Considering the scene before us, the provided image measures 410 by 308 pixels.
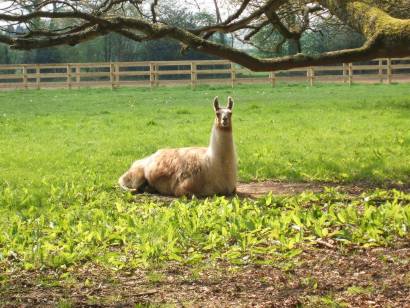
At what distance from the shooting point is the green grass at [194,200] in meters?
6.54

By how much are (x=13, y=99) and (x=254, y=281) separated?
2633cm

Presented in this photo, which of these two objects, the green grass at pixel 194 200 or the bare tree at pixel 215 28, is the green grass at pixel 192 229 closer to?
the green grass at pixel 194 200

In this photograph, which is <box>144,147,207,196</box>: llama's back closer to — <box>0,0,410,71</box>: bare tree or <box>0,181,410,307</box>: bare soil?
<box>0,0,410,71</box>: bare tree

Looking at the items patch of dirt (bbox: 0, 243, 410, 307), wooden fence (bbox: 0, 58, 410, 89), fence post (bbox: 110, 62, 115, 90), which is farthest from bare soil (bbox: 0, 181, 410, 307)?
fence post (bbox: 110, 62, 115, 90)

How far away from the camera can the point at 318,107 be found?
22.4 meters

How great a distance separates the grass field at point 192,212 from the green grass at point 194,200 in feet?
0.08

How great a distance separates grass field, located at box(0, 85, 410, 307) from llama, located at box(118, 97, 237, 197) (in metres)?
0.43

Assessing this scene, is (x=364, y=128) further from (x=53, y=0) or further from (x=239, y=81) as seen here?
(x=239, y=81)

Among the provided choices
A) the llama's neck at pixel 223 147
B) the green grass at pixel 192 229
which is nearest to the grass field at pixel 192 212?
the green grass at pixel 192 229

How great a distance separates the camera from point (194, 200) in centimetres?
912

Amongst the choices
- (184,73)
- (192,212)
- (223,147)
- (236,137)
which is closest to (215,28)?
(223,147)

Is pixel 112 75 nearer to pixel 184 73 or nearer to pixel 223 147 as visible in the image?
pixel 184 73

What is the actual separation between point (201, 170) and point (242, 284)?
4389 mm

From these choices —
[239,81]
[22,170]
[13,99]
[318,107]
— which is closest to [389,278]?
[22,170]
